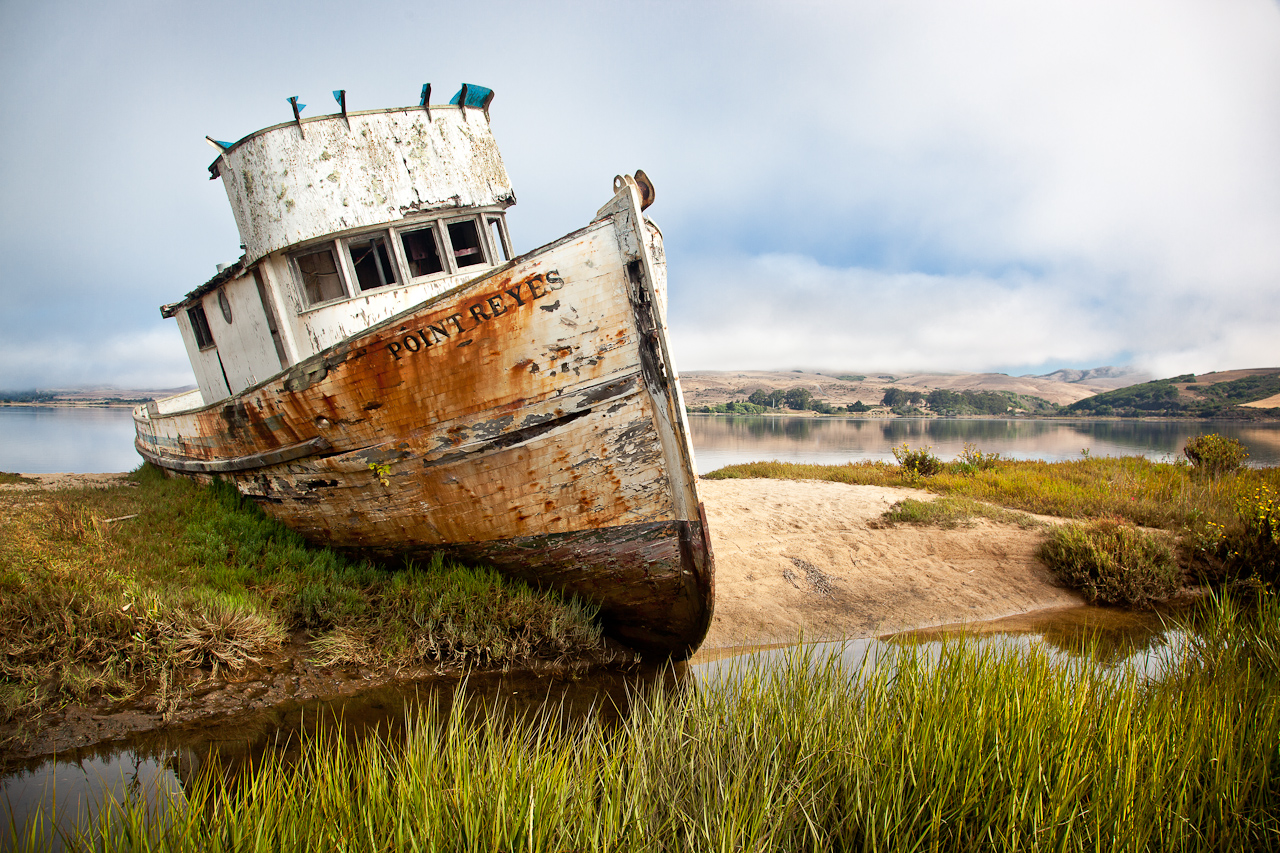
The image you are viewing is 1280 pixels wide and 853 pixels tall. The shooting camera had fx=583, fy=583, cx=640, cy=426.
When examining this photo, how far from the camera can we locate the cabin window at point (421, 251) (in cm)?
548

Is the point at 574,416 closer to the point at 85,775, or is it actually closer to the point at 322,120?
the point at 85,775

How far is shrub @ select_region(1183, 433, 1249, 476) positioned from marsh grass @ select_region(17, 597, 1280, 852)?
983 centimetres

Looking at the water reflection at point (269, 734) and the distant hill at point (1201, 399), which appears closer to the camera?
the water reflection at point (269, 734)

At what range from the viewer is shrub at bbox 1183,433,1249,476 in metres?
9.85

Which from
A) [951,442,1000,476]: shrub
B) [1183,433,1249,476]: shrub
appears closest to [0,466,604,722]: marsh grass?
[951,442,1000,476]: shrub

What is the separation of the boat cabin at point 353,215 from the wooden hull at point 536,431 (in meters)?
1.05

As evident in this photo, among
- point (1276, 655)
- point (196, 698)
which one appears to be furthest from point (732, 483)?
point (196, 698)

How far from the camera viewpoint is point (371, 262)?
5.39 meters

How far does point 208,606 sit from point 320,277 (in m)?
2.96

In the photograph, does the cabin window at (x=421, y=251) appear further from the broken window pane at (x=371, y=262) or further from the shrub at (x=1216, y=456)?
the shrub at (x=1216, y=456)

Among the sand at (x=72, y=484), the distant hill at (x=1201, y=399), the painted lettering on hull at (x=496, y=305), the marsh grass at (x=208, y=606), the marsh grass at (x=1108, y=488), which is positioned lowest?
the distant hill at (x=1201, y=399)

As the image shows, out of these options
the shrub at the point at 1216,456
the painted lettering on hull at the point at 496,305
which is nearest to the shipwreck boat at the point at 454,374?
the painted lettering on hull at the point at 496,305

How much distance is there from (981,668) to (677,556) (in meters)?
1.97

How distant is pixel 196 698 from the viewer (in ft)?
11.6
